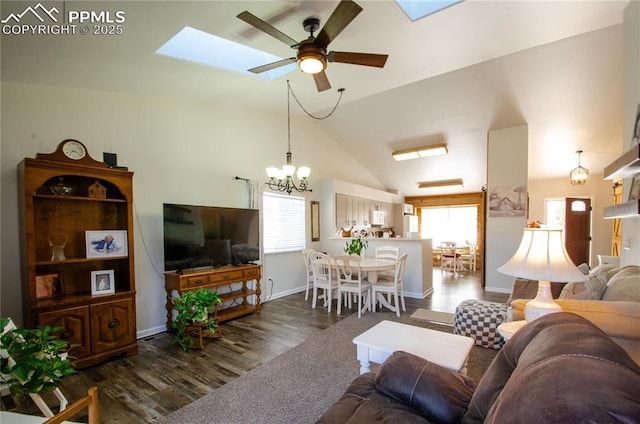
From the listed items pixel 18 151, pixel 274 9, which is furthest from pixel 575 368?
pixel 18 151

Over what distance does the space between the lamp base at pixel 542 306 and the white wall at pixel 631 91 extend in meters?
1.42

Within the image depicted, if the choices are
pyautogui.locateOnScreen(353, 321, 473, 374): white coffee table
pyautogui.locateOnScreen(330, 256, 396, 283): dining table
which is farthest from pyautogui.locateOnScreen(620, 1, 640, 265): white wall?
pyautogui.locateOnScreen(330, 256, 396, 283): dining table

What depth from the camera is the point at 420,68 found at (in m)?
3.28

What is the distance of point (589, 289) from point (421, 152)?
4.83m

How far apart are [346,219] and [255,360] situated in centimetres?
426

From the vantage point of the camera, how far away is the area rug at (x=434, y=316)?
389 centimetres

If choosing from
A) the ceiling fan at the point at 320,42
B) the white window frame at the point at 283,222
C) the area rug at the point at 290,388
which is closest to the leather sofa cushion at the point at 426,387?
the area rug at the point at 290,388

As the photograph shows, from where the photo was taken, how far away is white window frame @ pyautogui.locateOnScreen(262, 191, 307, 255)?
16.9 feet

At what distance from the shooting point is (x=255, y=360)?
2842 millimetres

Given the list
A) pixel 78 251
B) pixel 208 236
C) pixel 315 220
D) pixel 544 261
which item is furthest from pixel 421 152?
pixel 78 251

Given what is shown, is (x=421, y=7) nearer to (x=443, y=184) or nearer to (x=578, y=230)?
(x=443, y=184)

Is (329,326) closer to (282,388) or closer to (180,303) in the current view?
(282,388)

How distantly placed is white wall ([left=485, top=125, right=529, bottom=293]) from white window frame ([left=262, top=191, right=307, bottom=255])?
376cm

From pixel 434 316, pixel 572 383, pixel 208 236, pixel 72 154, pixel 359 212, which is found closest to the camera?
pixel 572 383
